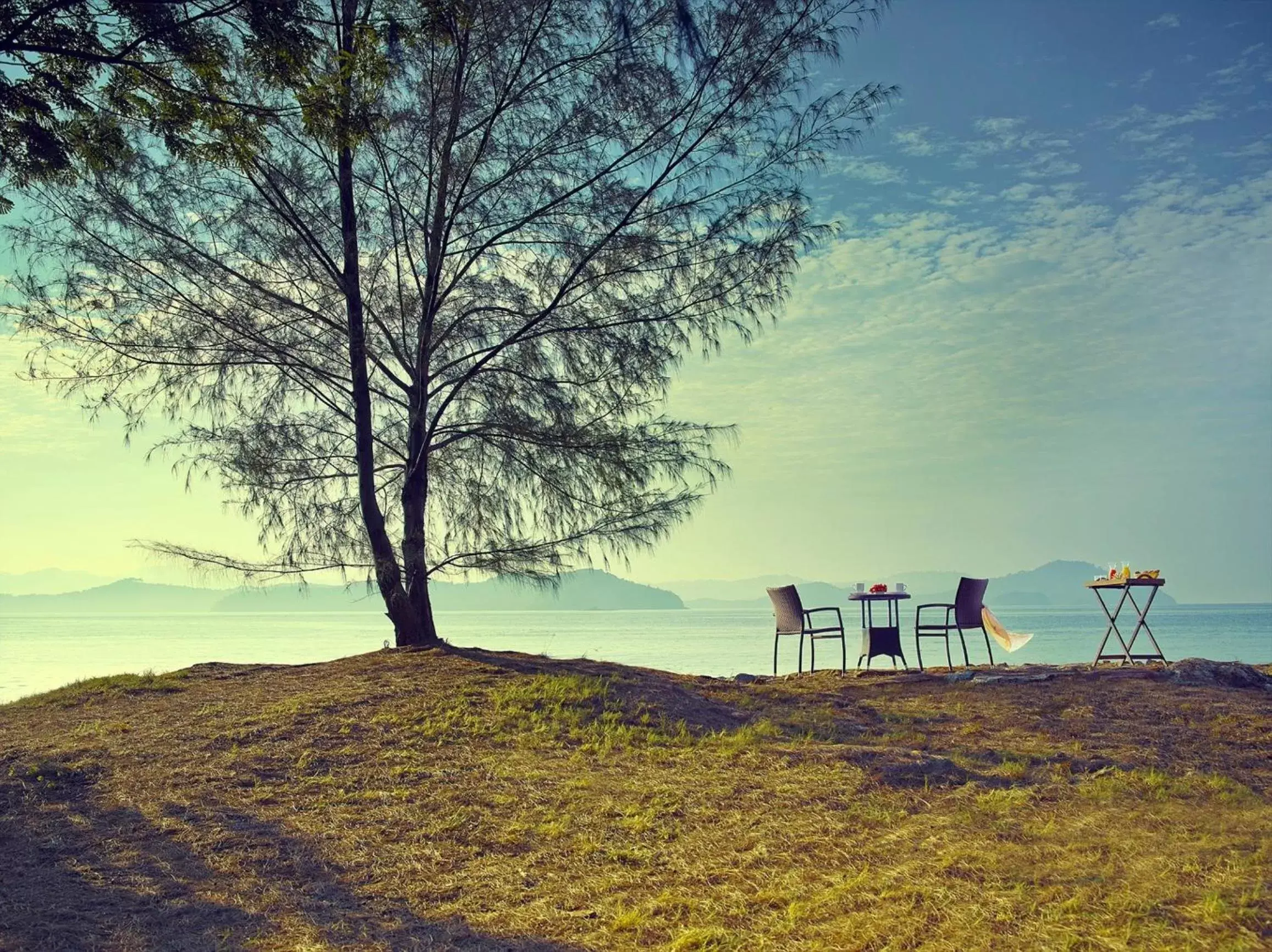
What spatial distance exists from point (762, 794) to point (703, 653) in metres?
20.1

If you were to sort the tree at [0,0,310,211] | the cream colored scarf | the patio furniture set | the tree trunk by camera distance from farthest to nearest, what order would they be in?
1. the cream colored scarf
2. the patio furniture set
3. the tree trunk
4. the tree at [0,0,310,211]

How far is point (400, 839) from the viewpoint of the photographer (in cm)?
430

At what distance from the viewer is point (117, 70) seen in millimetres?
5969

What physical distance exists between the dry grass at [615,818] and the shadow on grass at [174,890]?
0.01 metres

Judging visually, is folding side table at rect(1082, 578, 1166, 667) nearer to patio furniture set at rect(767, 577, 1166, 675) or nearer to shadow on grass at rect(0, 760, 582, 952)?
patio furniture set at rect(767, 577, 1166, 675)

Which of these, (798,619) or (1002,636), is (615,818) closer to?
(798,619)

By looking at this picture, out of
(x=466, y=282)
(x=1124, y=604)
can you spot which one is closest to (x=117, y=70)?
(x=466, y=282)

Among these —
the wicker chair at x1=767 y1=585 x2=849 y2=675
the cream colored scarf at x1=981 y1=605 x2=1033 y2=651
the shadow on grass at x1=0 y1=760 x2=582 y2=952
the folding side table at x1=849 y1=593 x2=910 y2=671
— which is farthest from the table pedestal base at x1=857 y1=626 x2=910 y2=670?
the shadow on grass at x1=0 y1=760 x2=582 y2=952

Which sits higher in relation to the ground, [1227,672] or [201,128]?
[201,128]

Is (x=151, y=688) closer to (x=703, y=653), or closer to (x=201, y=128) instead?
(x=201, y=128)

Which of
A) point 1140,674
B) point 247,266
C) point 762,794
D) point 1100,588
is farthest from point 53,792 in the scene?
point 1100,588

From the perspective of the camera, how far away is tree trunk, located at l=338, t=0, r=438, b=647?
7758 millimetres

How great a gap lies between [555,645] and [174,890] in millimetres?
26017

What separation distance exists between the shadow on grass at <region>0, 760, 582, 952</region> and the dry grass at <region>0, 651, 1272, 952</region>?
14 millimetres
